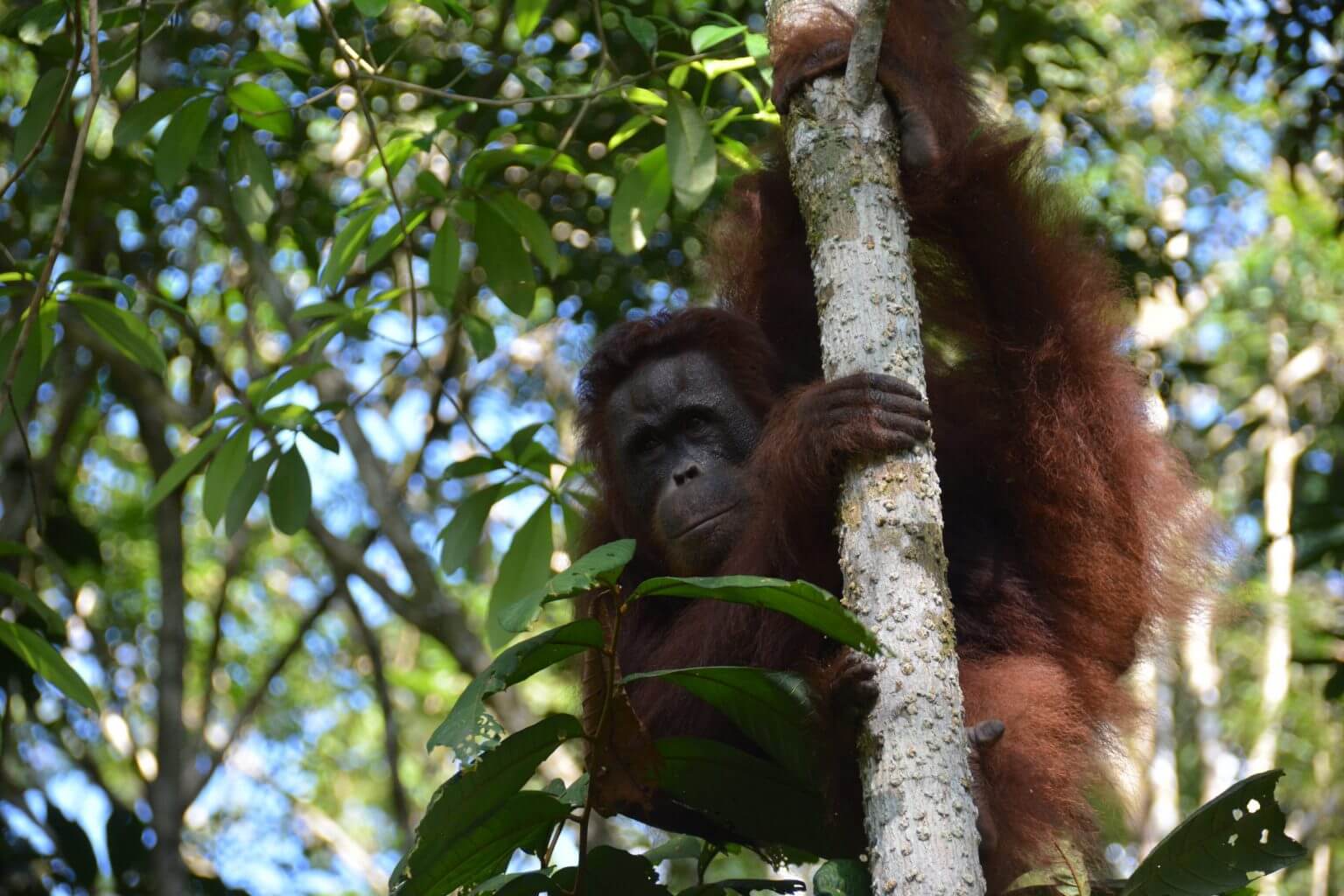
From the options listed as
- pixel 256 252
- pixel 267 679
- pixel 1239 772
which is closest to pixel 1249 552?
pixel 256 252

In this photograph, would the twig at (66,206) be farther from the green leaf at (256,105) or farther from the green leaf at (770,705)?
the green leaf at (770,705)

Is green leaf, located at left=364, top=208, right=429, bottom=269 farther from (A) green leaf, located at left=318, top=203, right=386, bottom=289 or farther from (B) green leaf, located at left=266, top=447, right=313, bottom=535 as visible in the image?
(B) green leaf, located at left=266, top=447, right=313, bottom=535

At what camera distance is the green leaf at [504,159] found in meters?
3.87

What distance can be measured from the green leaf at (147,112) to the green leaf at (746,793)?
2.21 m

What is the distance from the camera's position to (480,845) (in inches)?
95.3

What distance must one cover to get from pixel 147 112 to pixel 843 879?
8.74 ft

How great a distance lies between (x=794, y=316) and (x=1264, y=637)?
10.3m

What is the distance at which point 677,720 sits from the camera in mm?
3354

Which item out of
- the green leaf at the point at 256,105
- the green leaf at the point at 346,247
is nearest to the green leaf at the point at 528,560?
the green leaf at the point at 346,247

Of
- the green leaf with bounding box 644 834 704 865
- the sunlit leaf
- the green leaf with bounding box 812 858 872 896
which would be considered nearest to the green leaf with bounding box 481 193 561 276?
the sunlit leaf

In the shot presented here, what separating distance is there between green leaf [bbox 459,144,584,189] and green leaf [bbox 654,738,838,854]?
1897 millimetres

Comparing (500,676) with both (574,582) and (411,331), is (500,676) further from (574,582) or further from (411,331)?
(411,331)

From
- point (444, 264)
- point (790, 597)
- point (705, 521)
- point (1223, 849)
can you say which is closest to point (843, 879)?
point (790, 597)

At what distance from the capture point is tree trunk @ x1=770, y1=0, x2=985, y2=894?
2.04 meters
